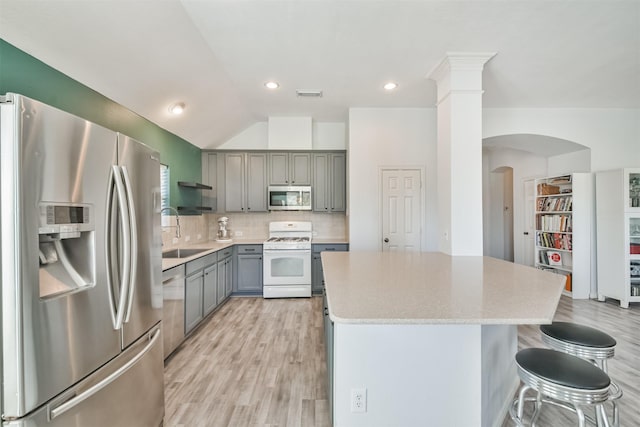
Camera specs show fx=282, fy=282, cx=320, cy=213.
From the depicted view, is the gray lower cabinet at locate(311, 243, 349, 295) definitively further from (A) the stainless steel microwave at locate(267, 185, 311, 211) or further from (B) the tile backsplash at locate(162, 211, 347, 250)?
(A) the stainless steel microwave at locate(267, 185, 311, 211)

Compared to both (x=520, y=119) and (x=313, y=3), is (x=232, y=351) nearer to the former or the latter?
(x=313, y=3)

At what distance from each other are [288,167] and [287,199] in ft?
1.82

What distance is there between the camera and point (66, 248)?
117 centimetres

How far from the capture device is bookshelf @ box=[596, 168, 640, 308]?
398 centimetres

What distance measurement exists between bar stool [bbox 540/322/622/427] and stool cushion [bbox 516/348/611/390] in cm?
24

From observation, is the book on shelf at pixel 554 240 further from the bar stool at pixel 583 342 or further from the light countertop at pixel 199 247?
the light countertop at pixel 199 247

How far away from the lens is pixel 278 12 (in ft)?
7.25

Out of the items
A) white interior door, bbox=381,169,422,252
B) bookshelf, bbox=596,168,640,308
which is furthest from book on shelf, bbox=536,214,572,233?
white interior door, bbox=381,169,422,252

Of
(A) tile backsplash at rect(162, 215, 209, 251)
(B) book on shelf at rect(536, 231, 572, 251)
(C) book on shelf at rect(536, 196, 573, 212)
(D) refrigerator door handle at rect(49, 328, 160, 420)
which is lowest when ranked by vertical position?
(D) refrigerator door handle at rect(49, 328, 160, 420)

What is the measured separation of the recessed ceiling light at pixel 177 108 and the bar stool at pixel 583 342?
13.1ft

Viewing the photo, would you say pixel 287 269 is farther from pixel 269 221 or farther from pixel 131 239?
pixel 131 239

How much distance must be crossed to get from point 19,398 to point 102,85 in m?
2.45

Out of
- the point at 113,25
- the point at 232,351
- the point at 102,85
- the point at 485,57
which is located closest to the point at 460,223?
the point at 485,57

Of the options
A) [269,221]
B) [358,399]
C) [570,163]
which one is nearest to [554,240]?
[570,163]
